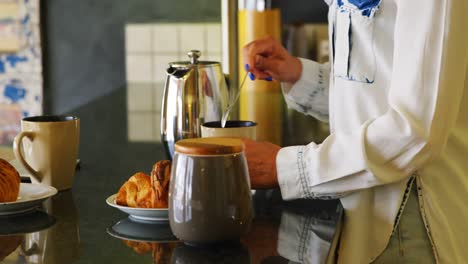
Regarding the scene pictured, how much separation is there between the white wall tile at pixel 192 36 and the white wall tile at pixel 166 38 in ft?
0.08

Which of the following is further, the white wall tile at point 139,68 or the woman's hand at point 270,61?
the white wall tile at point 139,68

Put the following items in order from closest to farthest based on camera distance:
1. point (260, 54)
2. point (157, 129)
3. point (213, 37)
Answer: point (260, 54) → point (157, 129) → point (213, 37)

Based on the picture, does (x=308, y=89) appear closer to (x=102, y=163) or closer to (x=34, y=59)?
(x=102, y=163)

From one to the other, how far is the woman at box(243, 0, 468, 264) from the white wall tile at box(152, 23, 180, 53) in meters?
1.73

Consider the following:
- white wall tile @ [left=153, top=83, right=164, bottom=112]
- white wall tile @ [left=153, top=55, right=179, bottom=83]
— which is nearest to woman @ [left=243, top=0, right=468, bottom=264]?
white wall tile @ [left=153, top=83, right=164, bottom=112]

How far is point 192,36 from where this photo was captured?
2852mm

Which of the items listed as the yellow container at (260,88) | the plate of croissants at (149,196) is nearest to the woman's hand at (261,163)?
the plate of croissants at (149,196)

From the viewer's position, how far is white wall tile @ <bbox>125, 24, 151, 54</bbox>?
289 cm

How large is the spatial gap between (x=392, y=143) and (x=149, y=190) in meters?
0.31

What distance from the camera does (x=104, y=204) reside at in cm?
105

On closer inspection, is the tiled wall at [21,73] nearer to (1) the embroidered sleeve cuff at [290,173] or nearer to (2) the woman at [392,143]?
(2) the woman at [392,143]

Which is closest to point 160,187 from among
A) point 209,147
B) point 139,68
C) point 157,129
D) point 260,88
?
point 209,147

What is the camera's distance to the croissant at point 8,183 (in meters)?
0.95

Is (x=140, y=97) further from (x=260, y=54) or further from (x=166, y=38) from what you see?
(x=260, y=54)
